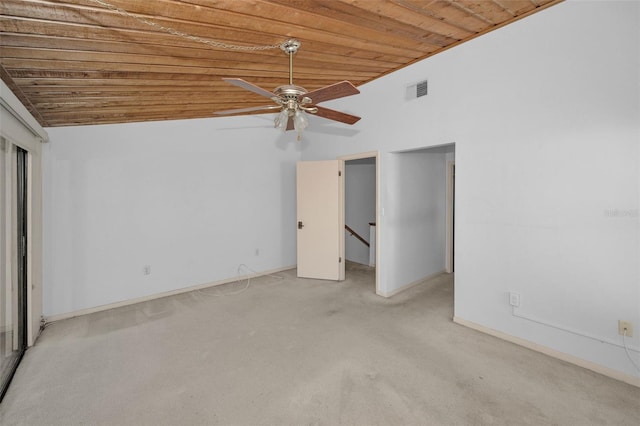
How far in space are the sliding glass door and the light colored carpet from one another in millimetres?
175

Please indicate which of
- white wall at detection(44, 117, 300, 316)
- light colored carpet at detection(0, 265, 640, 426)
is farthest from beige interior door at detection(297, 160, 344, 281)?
light colored carpet at detection(0, 265, 640, 426)

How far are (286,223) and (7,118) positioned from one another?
12.4 ft

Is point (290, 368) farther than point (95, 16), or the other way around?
point (290, 368)

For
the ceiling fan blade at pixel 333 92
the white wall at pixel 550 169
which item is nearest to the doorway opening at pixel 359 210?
the white wall at pixel 550 169

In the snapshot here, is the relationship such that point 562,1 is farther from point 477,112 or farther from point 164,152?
point 164,152

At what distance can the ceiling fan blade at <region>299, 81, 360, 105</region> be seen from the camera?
187 centimetres

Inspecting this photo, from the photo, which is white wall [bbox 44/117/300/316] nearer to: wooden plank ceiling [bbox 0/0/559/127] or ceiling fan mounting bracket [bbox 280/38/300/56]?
wooden plank ceiling [bbox 0/0/559/127]

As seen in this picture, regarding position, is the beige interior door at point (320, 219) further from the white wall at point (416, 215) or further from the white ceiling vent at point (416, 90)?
the white ceiling vent at point (416, 90)

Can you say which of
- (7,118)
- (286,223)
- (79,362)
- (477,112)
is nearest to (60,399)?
(79,362)

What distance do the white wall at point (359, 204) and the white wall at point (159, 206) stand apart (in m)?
1.55

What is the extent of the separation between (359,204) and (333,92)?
4435 mm

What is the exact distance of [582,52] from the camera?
2.29 meters

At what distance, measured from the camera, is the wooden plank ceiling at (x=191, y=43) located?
1.80 metres

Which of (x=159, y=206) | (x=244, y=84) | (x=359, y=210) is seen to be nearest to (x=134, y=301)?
(x=159, y=206)
